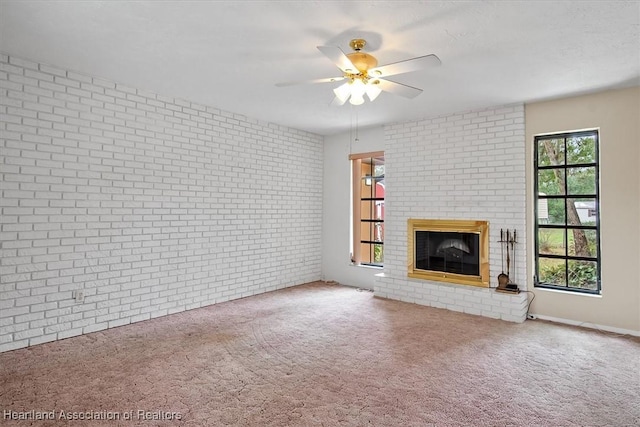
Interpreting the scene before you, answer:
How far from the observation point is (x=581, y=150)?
13.4 ft

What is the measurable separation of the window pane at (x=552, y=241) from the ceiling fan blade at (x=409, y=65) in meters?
2.97

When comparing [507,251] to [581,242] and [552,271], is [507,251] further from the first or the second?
[581,242]

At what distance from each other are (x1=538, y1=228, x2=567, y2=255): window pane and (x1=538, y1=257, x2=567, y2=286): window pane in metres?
0.10

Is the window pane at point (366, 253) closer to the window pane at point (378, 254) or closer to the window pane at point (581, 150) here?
the window pane at point (378, 254)

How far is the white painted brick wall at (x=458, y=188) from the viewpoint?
14.2ft

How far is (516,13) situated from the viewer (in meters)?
2.38

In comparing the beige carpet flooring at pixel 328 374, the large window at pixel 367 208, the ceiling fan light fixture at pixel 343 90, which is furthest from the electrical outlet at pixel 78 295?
the large window at pixel 367 208

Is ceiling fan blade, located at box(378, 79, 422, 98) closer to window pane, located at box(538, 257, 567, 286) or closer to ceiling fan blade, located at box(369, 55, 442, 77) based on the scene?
ceiling fan blade, located at box(369, 55, 442, 77)

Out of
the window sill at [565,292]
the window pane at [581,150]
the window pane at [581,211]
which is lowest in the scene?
the window sill at [565,292]

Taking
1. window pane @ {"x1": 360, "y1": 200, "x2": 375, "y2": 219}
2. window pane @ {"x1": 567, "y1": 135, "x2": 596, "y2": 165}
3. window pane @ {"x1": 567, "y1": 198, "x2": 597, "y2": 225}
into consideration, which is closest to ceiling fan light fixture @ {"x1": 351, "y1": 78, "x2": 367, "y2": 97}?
window pane @ {"x1": 567, "y1": 135, "x2": 596, "y2": 165}

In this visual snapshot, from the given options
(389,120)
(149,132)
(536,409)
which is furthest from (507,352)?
(149,132)

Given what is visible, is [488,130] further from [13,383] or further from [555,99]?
[13,383]

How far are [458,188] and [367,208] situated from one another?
169 cm

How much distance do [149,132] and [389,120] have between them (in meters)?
3.24
